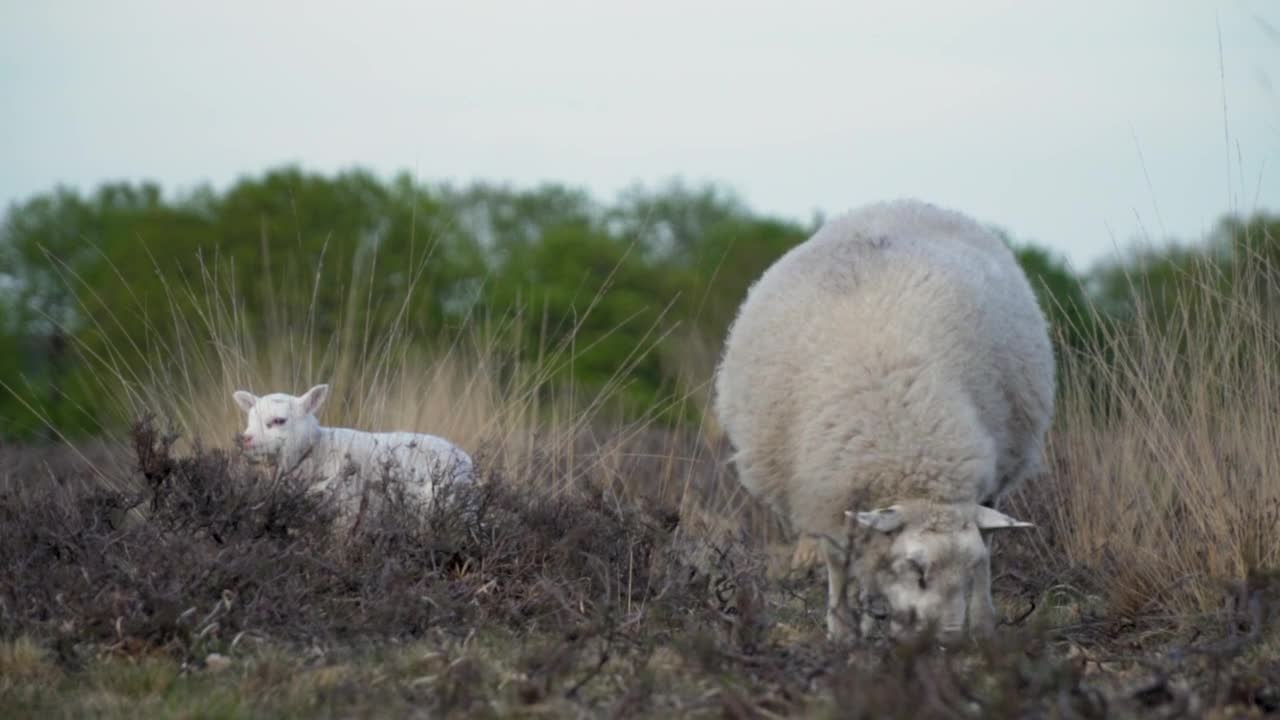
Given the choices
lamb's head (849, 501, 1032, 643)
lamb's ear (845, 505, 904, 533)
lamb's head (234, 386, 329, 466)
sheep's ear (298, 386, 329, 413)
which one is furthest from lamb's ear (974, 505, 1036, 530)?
sheep's ear (298, 386, 329, 413)

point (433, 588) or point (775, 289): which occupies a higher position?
Result: point (775, 289)

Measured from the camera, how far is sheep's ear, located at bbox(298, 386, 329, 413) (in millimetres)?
6648

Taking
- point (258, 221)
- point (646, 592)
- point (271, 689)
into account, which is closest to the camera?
point (271, 689)

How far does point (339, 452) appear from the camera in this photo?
668cm

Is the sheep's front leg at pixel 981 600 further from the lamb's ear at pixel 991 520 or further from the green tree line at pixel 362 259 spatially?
the green tree line at pixel 362 259

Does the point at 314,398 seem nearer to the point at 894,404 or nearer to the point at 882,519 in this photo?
the point at 894,404

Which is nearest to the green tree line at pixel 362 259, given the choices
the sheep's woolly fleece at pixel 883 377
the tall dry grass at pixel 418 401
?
the tall dry grass at pixel 418 401

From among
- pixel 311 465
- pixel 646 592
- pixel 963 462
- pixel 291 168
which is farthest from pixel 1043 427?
pixel 291 168

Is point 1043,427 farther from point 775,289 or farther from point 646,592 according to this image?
point 646,592

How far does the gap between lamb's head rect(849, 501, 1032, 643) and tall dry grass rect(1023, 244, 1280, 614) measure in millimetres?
871

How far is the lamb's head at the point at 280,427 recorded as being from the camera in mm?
6398

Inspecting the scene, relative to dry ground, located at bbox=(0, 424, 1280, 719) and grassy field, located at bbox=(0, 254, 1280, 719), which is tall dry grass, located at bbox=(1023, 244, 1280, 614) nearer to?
grassy field, located at bbox=(0, 254, 1280, 719)

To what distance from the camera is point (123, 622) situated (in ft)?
14.5

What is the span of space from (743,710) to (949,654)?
54cm
